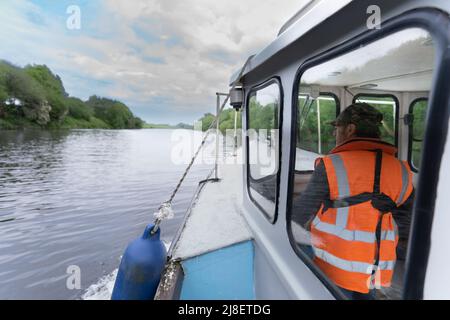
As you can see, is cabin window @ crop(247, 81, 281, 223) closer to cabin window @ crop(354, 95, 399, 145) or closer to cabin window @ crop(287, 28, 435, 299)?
cabin window @ crop(287, 28, 435, 299)

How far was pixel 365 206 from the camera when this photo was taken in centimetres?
145

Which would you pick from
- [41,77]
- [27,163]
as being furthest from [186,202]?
[41,77]

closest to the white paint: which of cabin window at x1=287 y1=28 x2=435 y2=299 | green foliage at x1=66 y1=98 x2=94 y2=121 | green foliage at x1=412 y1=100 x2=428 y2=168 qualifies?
cabin window at x1=287 y1=28 x2=435 y2=299

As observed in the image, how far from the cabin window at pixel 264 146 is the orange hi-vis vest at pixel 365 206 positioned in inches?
25.6

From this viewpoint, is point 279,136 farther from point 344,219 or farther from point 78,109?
point 78,109

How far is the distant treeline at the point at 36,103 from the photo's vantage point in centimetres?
5428

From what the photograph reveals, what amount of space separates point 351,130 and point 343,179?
309 millimetres

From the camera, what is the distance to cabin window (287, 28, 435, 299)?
4.30 ft

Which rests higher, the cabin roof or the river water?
the cabin roof

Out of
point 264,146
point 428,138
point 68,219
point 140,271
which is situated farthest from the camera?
point 68,219

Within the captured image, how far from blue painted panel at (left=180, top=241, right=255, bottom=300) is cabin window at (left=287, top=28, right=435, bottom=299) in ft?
2.98

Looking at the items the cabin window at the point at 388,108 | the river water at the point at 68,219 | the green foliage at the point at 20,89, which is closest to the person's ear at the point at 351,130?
the cabin window at the point at 388,108

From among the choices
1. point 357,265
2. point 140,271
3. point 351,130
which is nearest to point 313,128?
point 351,130

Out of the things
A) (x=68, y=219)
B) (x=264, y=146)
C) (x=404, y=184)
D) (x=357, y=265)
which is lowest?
(x=68, y=219)
